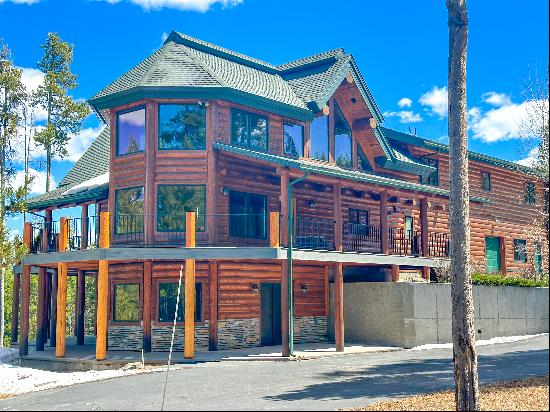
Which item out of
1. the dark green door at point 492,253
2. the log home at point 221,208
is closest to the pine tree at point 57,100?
the log home at point 221,208

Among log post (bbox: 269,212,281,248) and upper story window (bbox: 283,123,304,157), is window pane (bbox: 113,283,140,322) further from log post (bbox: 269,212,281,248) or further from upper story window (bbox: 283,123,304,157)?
upper story window (bbox: 283,123,304,157)

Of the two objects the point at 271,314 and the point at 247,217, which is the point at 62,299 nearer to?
the point at 247,217

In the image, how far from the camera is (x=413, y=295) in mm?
25781

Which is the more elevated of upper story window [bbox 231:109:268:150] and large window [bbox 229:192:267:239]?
upper story window [bbox 231:109:268:150]

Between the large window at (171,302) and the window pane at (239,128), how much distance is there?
560 centimetres

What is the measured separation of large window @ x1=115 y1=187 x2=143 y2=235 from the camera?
990 inches

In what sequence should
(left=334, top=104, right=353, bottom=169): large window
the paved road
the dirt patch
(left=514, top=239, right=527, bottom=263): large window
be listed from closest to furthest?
the dirt patch < the paved road < (left=334, top=104, right=353, bottom=169): large window < (left=514, top=239, right=527, bottom=263): large window

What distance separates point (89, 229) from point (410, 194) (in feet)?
42.3

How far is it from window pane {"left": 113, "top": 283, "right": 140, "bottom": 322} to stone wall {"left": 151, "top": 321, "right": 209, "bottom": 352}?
3.89 ft

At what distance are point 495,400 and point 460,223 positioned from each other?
351 cm

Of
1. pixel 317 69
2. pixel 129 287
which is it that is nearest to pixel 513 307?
pixel 317 69

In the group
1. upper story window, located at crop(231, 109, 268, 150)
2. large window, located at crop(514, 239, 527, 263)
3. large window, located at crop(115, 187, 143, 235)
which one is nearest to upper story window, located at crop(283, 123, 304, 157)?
upper story window, located at crop(231, 109, 268, 150)

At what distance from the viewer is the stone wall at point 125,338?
25.2 metres

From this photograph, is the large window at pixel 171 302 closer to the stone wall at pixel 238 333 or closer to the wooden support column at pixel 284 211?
the stone wall at pixel 238 333
